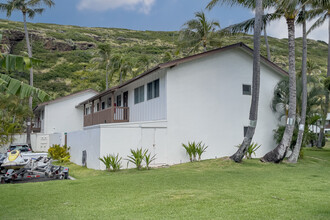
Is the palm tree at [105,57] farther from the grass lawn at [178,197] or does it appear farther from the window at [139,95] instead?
the grass lawn at [178,197]

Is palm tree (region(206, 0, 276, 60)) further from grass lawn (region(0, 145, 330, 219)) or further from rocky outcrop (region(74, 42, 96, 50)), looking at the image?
rocky outcrop (region(74, 42, 96, 50))

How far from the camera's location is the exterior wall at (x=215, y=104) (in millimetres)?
17172

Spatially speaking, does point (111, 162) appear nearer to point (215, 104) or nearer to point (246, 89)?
point (215, 104)

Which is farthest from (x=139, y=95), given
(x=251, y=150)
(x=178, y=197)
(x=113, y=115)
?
(x=178, y=197)

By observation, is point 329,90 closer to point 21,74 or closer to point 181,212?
point 181,212

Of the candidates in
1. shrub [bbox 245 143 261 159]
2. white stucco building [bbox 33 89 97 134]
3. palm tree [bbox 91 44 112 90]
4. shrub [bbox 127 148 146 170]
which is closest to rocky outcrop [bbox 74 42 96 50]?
palm tree [bbox 91 44 112 90]

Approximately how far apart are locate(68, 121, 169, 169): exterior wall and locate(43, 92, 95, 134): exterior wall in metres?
15.8

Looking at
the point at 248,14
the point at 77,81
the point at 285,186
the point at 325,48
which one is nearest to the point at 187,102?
the point at 248,14

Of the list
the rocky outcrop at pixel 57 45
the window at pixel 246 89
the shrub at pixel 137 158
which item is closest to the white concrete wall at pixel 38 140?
the shrub at pixel 137 158

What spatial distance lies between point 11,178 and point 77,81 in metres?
49.6

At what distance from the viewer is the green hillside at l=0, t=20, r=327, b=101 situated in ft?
189

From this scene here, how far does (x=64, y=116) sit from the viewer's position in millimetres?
32719

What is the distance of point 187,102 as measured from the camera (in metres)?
17.5

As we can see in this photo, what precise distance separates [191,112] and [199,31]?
12.7 metres
